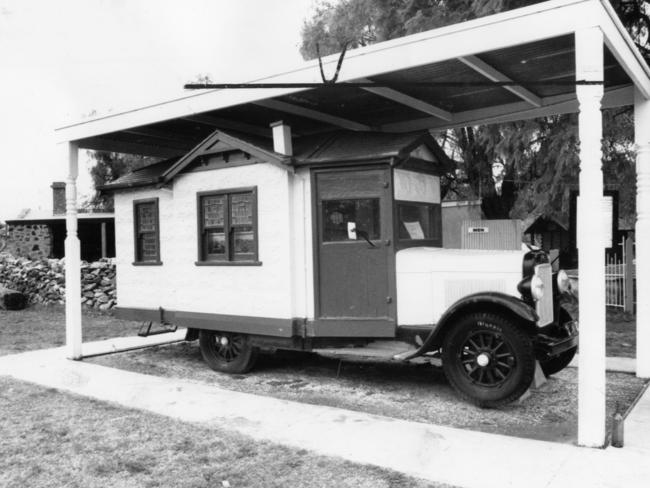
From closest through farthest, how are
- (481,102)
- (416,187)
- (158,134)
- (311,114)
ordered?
(416,187)
(481,102)
(311,114)
(158,134)

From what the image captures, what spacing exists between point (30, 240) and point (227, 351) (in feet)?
66.6

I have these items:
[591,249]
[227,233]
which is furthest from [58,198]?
[591,249]

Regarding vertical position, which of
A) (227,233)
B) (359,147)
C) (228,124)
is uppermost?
(228,124)

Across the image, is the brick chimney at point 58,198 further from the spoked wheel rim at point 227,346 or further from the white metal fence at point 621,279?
the white metal fence at point 621,279

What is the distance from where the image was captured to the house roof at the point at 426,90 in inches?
181

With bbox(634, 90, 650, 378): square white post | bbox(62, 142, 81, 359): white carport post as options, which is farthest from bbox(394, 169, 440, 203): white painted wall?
bbox(62, 142, 81, 359): white carport post

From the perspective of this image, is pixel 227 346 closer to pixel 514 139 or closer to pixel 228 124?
pixel 228 124

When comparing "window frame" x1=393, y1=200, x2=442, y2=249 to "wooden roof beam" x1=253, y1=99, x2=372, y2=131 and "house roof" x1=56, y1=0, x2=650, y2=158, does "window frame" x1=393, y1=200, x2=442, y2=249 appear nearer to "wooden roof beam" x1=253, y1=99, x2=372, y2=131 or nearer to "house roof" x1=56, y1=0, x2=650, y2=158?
"house roof" x1=56, y1=0, x2=650, y2=158

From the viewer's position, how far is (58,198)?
87.7 ft

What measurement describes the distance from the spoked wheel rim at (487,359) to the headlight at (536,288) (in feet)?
1.51

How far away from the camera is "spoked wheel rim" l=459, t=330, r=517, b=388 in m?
5.29

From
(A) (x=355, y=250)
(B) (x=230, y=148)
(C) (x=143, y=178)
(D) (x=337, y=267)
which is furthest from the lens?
(C) (x=143, y=178)

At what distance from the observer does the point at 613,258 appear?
13570 mm

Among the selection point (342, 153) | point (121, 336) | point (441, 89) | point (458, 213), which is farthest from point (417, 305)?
point (458, 213)
